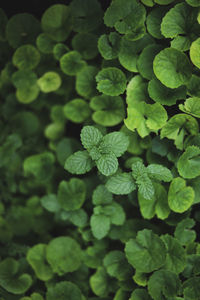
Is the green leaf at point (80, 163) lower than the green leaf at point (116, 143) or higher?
lower

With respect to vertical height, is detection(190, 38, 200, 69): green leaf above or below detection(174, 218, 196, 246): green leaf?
above

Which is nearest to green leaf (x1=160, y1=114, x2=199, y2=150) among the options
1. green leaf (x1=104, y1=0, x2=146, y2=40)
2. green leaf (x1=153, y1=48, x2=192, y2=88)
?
green leaf (x1=153, y1=48, x2=192, y2=88)

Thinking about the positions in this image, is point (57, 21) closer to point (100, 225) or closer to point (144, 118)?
point (144, 118)

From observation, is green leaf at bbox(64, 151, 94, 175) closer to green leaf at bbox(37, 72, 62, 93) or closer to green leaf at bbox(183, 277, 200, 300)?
green leaf at bbox(37, 72, 62, 93)

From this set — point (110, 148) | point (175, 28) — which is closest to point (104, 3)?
point (175, 28)

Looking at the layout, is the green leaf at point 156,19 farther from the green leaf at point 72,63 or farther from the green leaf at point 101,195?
the green leaf at point 101,195

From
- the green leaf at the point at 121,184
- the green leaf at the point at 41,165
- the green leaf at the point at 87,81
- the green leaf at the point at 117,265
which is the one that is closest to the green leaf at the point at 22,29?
the green leaf at the point at 87,81
